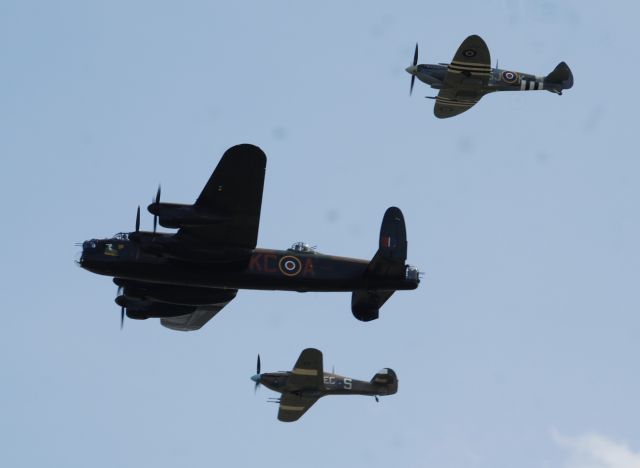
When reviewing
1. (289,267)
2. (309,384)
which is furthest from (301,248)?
(309,384)

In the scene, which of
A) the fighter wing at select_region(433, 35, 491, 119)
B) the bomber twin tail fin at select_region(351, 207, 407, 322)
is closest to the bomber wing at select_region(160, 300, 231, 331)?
the bomber twin tail fin at select_region(351, 207, 407, 322)

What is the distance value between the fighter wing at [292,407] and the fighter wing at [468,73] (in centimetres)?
1615

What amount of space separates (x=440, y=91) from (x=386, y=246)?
20.8 m

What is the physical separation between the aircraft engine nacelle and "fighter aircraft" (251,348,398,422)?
56.6 ft

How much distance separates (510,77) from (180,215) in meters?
26.2

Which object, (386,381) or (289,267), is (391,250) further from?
(386,381)

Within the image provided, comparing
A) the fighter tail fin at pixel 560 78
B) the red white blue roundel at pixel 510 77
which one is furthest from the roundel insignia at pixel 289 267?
the fighter tail fin at pixel 560 78

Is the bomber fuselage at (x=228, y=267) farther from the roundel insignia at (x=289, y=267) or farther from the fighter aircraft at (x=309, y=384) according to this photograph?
the fighter aircraft at (x=309, y=384)

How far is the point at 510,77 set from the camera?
184 feet

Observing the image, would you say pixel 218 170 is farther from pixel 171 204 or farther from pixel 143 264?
pixel 143 264

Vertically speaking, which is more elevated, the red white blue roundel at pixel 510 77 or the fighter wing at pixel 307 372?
the red white blue roundel at pixel 510 77

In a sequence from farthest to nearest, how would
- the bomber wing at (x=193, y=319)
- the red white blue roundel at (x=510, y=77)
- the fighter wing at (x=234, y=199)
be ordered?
the red white blue roundel at (x=510, y=77) → the bomber wing at (x=193, y=319) → the fighter wing at (x=234, y=199)

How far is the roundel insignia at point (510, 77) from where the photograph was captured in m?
55.8

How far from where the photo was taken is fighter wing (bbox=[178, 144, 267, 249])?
112 ft
